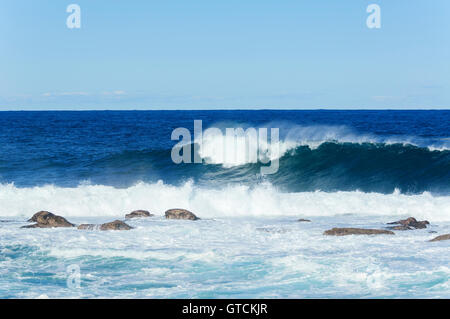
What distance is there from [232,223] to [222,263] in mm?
4880

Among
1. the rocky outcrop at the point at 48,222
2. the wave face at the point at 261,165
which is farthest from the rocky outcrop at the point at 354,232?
the wave face at the point at 261,165

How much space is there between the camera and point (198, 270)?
10680 millimetres

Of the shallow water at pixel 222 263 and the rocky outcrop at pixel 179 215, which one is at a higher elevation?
the rocky outcrop at pixel 179 215

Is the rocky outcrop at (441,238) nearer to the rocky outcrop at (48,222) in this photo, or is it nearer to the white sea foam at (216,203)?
the white sea foam at (216,203)

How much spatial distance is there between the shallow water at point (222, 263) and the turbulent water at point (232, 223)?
0.09ft

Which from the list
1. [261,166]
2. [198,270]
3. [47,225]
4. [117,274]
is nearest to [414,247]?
[198,270]

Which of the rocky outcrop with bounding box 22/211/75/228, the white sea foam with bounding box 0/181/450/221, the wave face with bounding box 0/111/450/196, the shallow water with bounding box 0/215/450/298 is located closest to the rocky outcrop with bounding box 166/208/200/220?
the shallow water with bounding box 0/215/450/298

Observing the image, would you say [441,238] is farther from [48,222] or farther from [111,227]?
[48,222]

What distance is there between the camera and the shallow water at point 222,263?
9359 millimetres

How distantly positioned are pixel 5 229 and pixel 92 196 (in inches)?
201

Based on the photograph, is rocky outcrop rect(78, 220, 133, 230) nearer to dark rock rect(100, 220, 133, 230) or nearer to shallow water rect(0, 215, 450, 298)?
dark rock rect(100, 220, 133, 230)

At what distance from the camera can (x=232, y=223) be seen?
15984mm

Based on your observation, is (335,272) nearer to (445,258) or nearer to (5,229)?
(445,258)

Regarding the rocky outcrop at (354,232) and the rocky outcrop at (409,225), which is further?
the rocky outcrop at (409,225)
